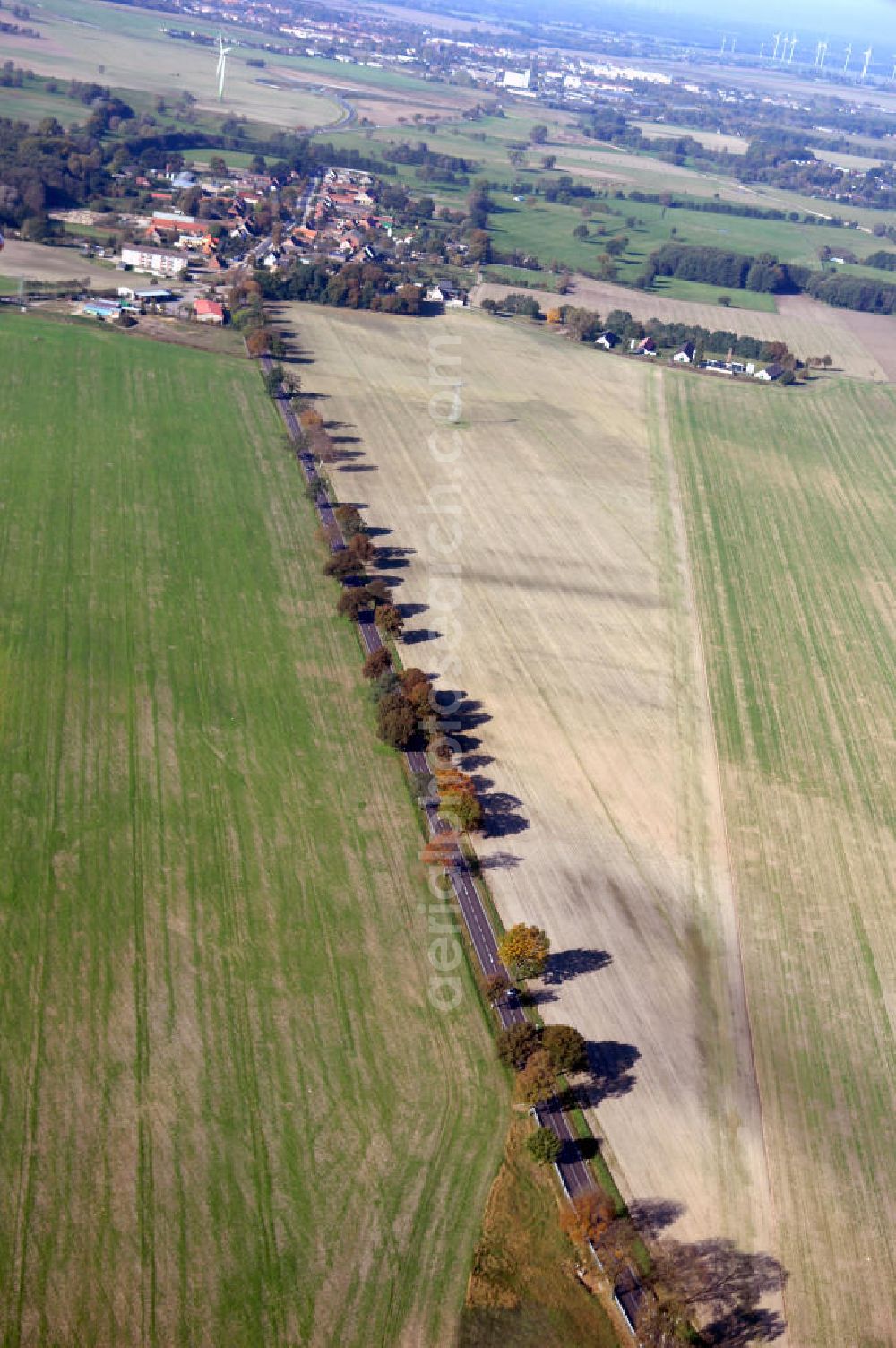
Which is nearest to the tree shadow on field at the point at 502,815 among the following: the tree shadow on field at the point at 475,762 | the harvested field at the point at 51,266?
the tree shadow on field at the point at 475,762

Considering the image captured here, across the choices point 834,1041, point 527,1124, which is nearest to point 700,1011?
point 834,1041

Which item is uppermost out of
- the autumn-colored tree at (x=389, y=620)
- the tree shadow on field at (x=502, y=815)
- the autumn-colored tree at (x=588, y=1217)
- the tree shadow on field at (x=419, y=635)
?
the autumn-colored tree at (x=389, y=620)

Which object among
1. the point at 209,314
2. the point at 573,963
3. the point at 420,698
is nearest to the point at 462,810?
the point at 420,698

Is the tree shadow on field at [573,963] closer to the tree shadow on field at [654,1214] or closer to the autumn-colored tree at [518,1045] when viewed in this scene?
the autumn-colored tree at [518,1045]

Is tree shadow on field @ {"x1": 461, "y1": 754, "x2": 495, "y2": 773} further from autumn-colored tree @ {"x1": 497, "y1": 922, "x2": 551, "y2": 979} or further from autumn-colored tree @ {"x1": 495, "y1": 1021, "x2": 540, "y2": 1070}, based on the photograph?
autumn-colored tree @ {"x1": 495, "y1": 1021, "x2": 540, "y2": 1070}

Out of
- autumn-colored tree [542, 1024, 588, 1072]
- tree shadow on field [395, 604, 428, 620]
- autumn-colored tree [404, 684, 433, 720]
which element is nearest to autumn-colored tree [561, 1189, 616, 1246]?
autumn-colored tree [542, 1024, 588, 1072]

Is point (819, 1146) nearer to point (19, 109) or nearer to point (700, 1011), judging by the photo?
point (700, 1011)
